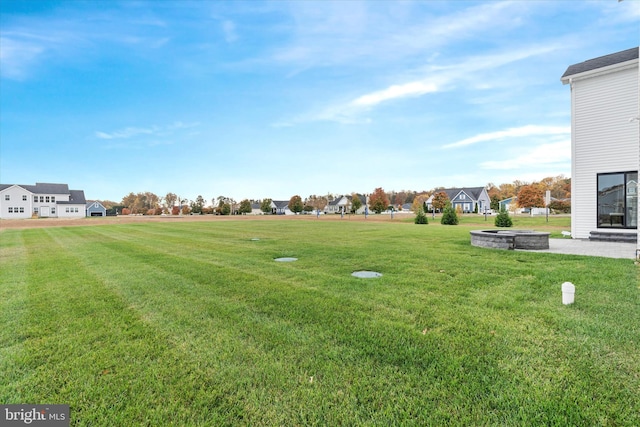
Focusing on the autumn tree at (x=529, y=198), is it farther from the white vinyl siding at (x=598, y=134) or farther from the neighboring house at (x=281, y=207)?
the neighboring house at (x=281, y=207)

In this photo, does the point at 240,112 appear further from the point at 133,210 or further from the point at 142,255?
the point at 133,210

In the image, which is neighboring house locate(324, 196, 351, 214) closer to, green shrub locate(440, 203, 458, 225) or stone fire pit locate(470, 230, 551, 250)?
green shrub locate(440, 203, 458, 225)

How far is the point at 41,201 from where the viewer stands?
51.5 meters

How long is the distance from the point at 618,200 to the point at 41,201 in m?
74.0

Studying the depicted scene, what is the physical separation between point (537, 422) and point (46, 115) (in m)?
35.1

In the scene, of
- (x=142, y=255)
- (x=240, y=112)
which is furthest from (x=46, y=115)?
(x=142, y=255)

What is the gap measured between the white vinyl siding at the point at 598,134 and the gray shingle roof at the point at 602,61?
0.34 metres

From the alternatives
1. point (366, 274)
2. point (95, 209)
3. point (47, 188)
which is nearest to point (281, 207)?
point (95, 209)

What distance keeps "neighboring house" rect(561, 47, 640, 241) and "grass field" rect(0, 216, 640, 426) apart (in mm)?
6624

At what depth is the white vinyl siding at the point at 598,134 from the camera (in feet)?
32.5

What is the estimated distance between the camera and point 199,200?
77250mm

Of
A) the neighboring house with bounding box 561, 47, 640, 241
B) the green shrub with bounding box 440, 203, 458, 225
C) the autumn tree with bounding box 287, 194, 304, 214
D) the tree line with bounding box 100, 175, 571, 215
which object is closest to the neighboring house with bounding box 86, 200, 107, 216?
the tree line with bounding box 100, 175, 571, 215

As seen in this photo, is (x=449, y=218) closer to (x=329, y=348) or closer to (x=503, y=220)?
(x=503, y=220)

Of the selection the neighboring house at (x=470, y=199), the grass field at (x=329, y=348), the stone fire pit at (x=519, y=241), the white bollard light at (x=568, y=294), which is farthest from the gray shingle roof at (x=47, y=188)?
the neighboring house at (x=470, y=199)
